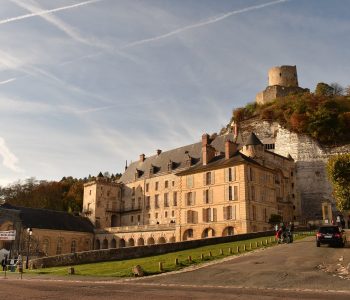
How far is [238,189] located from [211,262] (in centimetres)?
2327

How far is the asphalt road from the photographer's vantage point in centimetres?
1324

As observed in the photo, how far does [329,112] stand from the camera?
63.8 metres

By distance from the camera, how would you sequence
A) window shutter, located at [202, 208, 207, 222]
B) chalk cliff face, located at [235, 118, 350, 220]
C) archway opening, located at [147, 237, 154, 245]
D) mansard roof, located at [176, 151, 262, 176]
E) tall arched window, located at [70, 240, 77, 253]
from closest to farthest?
mansard roof, located at [176, 151, 262, 176], window shutter, located at [202, 208, 207, 222], archway opening, located at [147, 237, 154, 245], chalk cliff face, located at [235, 118, 350, 220], tall arched window, located at [70, 240, 77, 253]

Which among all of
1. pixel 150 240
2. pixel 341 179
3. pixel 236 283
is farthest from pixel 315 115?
pixel 236 283

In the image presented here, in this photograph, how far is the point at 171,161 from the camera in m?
67.4

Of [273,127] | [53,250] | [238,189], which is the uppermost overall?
[273,127]

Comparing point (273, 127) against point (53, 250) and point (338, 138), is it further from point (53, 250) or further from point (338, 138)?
point (53, 250)

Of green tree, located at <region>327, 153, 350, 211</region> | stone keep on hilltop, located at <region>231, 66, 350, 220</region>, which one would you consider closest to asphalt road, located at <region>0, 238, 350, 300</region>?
green tree, located at <region>327, 153, 350, 211</region>

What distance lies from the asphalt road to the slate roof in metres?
39.9

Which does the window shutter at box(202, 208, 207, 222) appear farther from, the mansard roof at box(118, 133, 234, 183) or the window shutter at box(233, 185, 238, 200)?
the mansard roof at box(118, 133, 234, 183)

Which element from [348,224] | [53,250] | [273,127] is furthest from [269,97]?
[53,250]

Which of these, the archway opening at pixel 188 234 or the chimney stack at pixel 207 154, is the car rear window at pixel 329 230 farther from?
the chimney stack at pixel 207 154

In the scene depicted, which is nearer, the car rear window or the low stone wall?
the car rear window

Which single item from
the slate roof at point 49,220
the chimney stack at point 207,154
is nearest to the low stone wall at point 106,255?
the chimney stack at point 207,154
